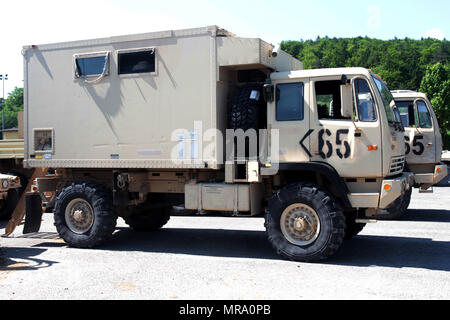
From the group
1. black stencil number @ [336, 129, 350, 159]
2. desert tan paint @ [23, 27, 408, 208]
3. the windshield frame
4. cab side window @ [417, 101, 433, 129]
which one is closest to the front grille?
desert tan paint @ [23, 27, 408, 208]

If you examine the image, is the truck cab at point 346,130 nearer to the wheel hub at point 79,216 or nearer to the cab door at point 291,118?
the cab door at point 291,118

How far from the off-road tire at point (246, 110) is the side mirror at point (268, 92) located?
0.84 feet

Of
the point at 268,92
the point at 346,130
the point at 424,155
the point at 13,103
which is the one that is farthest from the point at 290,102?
the point at 13,103

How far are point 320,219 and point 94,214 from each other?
428 centimetres

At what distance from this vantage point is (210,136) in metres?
8.28

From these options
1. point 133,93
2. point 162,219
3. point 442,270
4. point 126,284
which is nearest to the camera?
point 126,284

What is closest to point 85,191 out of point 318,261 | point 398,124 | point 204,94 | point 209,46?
point 204,94

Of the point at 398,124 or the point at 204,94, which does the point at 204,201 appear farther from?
the point at 398,124

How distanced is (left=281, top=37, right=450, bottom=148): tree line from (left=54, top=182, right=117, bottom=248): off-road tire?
75132 mm

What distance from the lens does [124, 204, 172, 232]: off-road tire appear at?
1081 cm

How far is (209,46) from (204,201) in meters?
2.73

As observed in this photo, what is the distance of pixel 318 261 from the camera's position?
7652 millimetres

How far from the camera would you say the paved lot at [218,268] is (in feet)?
19.9

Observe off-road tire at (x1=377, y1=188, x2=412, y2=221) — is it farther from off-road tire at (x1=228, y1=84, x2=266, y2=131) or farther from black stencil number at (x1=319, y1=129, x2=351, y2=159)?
off-road tire at (x1=228, y1=84, x2=266, y2=131)
